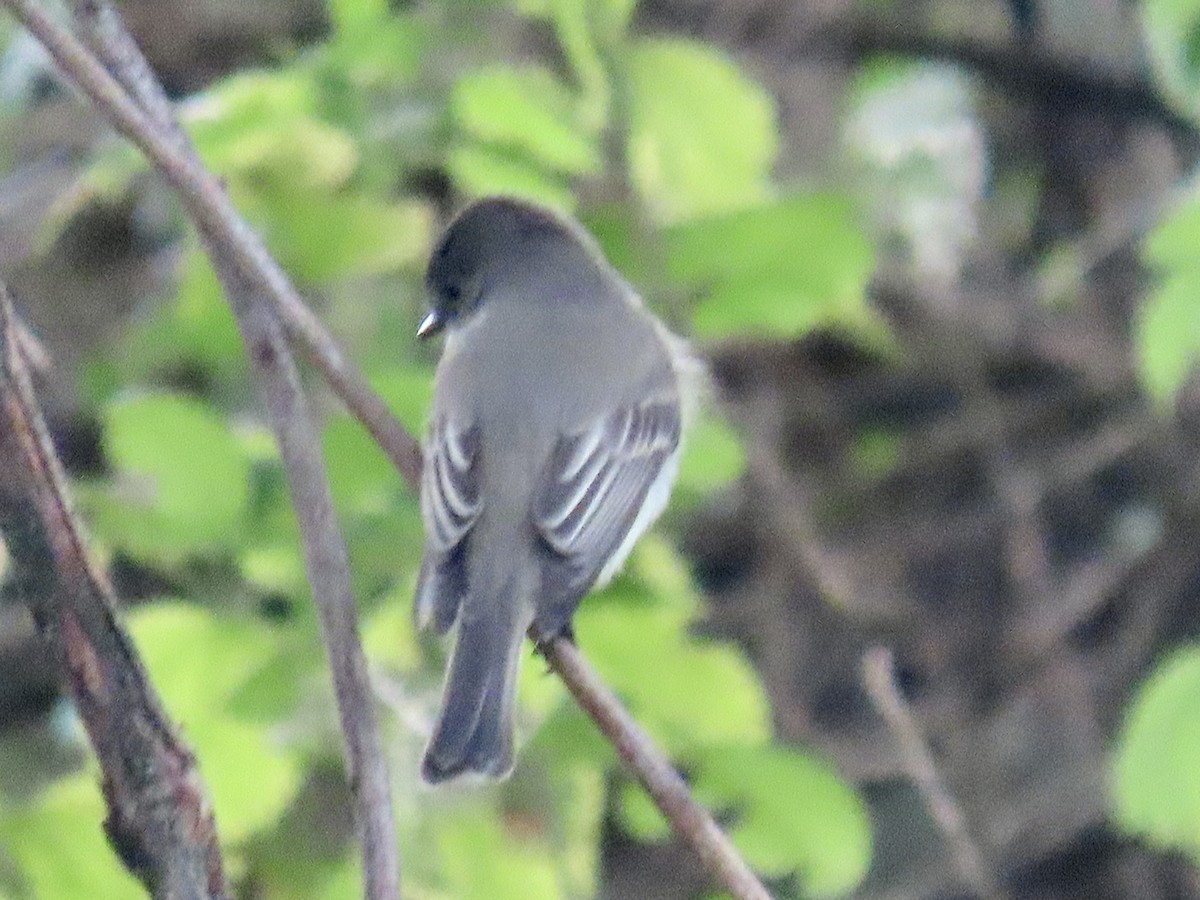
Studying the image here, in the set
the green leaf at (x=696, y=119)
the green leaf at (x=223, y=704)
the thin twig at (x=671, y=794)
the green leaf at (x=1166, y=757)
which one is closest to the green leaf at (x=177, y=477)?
the green leaf at (x=223, y=704)

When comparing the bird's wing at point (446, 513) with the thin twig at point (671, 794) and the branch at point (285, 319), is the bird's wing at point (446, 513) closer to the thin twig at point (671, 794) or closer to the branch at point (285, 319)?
the branch at point (285, 319)

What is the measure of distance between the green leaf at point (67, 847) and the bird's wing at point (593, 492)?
2.11ft

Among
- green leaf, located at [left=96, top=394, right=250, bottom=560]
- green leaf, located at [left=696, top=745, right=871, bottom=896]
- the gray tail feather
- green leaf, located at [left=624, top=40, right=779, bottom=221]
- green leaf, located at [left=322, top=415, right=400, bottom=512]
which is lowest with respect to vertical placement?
green leaf, located at [left=696, top=745, right=871, bottom=896]

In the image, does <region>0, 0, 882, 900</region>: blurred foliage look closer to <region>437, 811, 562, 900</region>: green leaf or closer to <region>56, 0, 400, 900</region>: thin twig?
<region>437, 811, 562, 900</region>: green leaf

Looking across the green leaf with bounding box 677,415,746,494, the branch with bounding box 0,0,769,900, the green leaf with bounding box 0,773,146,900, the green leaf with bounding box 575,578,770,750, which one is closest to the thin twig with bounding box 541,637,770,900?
the branch with bounding box 0,0,769,900

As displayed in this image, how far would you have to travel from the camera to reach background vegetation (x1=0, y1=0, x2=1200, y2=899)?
2.60 m

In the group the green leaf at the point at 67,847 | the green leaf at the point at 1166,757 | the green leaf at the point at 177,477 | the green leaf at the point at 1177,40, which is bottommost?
the green leaf at the point at 1166,757

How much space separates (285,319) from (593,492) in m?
0.91

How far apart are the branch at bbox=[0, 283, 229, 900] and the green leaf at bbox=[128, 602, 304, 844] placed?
0.71 m

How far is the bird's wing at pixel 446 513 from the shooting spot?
8.52ft

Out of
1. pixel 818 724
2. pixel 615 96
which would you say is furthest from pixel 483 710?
pixel 818 724

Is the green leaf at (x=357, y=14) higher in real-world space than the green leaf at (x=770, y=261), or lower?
higher

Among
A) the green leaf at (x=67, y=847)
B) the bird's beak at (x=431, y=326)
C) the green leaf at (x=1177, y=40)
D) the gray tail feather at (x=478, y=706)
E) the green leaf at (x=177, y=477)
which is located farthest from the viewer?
the bird's beak at (x=431, y=326)

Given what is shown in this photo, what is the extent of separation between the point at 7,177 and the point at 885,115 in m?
2.66
